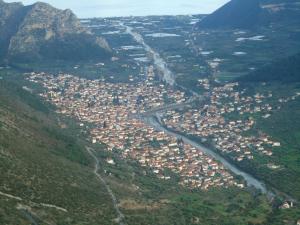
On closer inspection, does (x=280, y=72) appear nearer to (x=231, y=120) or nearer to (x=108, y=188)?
(x=231, y=120)

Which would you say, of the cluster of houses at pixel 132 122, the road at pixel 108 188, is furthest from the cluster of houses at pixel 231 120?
the road at pixel 108 188

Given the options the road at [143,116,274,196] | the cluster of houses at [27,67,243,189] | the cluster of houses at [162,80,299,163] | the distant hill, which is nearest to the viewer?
the road at [143,116,274,196]

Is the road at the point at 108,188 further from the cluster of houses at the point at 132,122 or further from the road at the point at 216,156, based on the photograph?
the road at the point at 216,156

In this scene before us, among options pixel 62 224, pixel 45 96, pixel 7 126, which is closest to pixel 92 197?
A: pixel 62 224

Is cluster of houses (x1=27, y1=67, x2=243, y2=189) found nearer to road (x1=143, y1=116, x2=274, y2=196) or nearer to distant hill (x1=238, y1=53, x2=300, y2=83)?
road (x1=143, y1=116, x2=274, y2=196)

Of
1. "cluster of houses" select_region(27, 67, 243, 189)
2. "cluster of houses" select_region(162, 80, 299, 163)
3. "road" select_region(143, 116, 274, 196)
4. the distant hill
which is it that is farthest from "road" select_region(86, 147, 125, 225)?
the distant hill

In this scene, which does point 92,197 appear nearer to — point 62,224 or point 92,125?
point 62,224

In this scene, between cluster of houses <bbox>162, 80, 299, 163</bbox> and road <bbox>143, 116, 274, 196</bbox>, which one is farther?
cluster of houses <bbox>162, 80, 299, 163</bbox>
